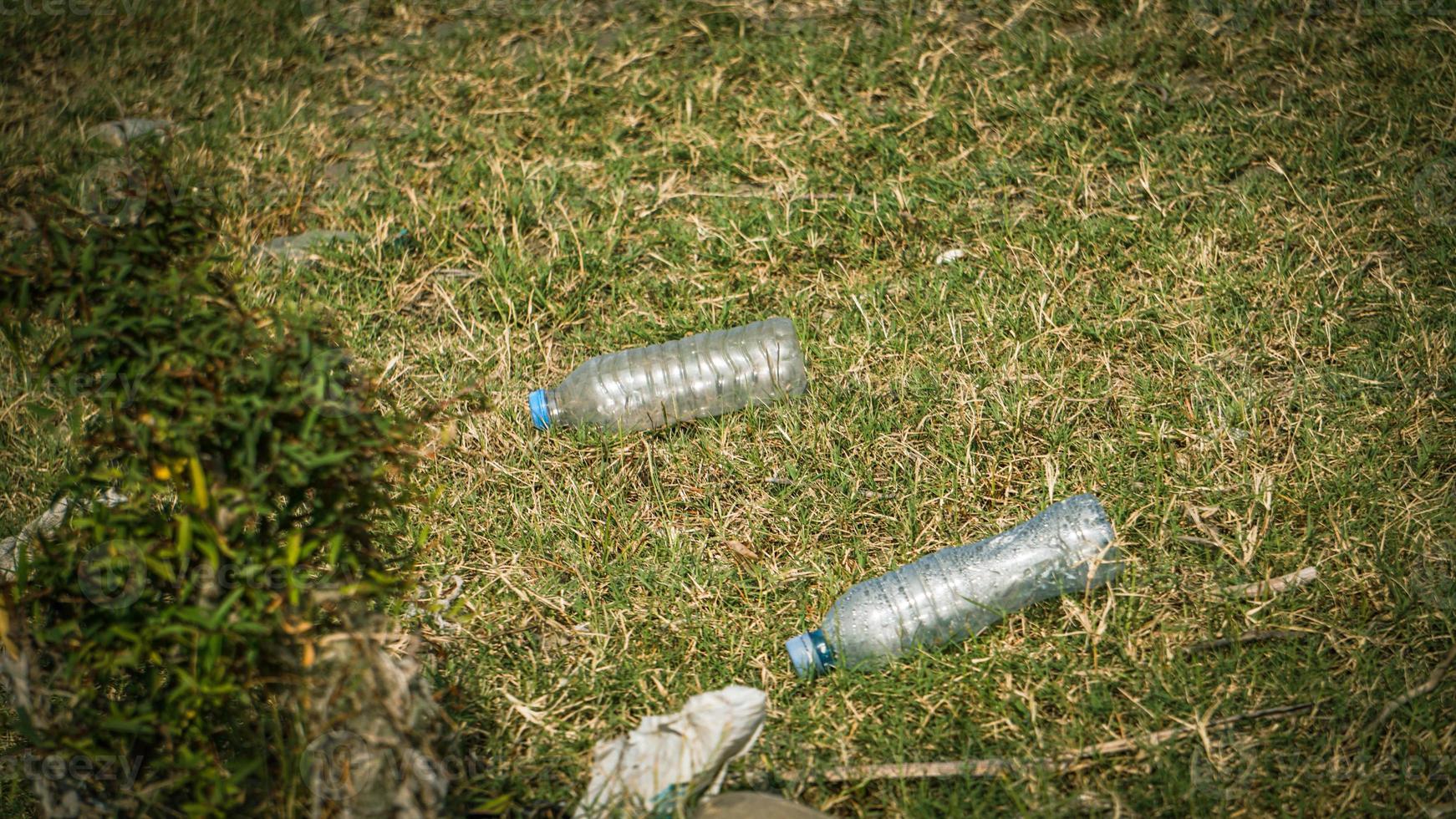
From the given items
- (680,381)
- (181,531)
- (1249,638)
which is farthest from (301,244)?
(1249,638)

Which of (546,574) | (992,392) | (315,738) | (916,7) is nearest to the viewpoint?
(315,738)

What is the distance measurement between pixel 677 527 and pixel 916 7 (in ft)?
9.67

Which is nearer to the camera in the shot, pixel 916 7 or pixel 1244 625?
pixel 1244 625

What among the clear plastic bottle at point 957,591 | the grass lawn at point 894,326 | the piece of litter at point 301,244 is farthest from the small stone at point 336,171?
the clear plastic bottle at point 957,591

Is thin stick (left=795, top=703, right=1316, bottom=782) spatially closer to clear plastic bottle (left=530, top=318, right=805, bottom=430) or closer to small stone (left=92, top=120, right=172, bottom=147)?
clear plastic bottle (left=530, top=318, right=805, bottom=430)

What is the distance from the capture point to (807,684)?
7.76 feet

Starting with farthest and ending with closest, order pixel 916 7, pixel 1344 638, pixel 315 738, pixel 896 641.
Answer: pixel 916 7 → pixel 896 641 → pixel 1344 638 → pixel 315 738

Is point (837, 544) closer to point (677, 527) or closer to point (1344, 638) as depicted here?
point (677, 527)

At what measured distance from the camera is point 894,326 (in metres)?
3.25

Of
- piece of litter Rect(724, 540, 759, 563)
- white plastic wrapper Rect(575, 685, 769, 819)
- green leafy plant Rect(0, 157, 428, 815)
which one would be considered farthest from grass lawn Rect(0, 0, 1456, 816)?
green leafy plant Rect(0, 157, 428, 815)

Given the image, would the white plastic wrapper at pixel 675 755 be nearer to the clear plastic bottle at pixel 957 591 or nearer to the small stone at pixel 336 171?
the clear plastic bottle at pixel 957 591

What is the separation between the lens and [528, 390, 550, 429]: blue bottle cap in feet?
10.1

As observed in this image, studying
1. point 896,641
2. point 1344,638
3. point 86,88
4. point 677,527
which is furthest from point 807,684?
point 86,88

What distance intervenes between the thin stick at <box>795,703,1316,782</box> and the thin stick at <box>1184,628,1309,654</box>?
0.18 m
